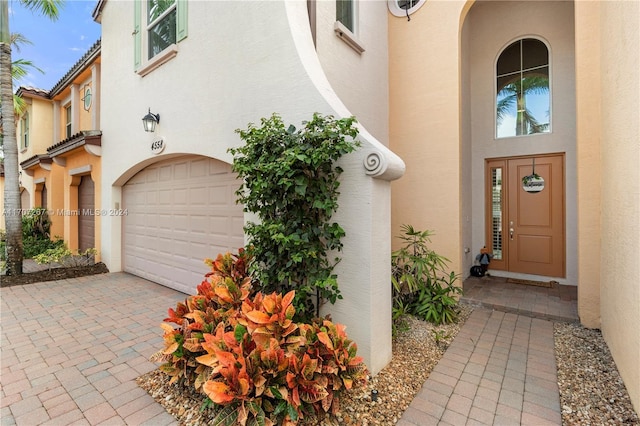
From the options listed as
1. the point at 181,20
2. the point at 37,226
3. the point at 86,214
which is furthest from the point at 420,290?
the point at 37,226

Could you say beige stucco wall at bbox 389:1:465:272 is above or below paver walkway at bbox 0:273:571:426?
above

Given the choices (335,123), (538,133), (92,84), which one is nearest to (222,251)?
(335,123)

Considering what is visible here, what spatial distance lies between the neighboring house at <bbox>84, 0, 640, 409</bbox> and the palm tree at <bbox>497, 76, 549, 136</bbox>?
0.10 feet

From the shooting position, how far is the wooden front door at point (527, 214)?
586 centimetres

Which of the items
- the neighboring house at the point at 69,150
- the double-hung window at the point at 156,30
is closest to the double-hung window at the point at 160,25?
the double-hung window at the point at 156,30

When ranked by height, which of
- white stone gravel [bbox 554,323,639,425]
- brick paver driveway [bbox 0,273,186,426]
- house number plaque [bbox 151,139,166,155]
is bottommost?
white stone gravel [bbox 554,323,639,425]

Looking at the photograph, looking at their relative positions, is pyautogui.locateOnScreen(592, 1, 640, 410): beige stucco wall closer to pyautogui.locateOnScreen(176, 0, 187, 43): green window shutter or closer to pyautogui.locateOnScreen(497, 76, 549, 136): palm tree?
pyautogui.locateOnScreen(497, 76, 549, 136): palm tree

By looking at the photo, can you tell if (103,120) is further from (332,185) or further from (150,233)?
(332,185)

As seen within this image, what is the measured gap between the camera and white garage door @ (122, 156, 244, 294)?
5.02m

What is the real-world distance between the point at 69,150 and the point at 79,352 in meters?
7.36

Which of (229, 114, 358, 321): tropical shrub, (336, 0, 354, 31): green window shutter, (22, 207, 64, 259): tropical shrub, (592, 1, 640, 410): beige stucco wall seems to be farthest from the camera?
(22, 207, 64, 259): tropical shrub

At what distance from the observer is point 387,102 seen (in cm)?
596

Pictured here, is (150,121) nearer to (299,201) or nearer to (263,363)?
(299,201)

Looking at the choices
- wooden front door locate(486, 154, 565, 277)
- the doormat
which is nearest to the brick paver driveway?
the doormat
